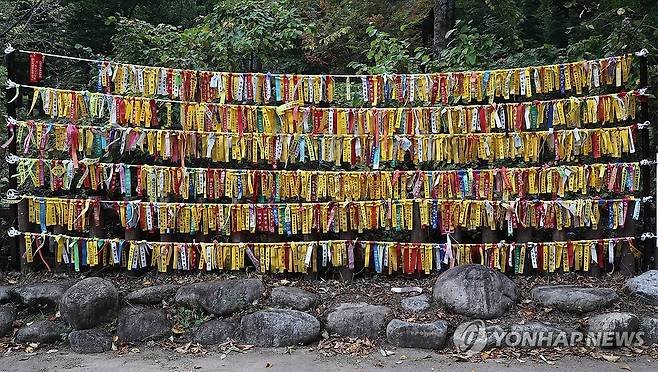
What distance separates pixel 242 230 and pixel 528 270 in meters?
3.37

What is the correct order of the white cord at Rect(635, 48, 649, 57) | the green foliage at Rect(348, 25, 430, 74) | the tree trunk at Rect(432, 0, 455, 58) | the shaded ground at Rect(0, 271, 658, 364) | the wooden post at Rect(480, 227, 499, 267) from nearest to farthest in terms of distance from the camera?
the shaded ground at Rect(0, 271, 658, 364), the white cord at Rect(635, 48, 649, 57), the wooden post at Rect(480, 227, 499, 267), the green foliage at Rect(348, 25, 430, 74), the tree trunk at Rect(432, 0, 455, 58)

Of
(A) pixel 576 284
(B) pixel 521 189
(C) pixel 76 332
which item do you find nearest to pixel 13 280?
(C) pixel 76 332

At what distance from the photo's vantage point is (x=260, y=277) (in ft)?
22.7

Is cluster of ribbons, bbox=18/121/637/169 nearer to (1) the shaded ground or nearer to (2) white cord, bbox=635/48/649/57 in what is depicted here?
(2) white cord, bbox=635/48/649/57

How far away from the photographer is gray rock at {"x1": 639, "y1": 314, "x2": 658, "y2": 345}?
562 cm

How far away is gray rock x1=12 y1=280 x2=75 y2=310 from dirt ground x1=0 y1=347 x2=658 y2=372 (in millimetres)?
724

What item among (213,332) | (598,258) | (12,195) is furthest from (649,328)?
(12,195)

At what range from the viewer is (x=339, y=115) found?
22.9ft

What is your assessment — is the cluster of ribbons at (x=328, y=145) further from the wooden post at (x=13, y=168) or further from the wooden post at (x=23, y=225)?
the wooden post at (x=23, y=225)

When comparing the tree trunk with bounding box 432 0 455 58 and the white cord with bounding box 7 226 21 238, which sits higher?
the tree trunk with bounding box 432 0 455 58

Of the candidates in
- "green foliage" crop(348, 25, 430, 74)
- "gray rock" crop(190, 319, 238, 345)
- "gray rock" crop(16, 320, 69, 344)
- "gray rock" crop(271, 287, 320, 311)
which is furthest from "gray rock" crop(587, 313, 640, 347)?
"gray rock" crop(16, 320, 69, 344)

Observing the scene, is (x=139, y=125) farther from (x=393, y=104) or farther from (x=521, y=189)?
(x=521, y=189)

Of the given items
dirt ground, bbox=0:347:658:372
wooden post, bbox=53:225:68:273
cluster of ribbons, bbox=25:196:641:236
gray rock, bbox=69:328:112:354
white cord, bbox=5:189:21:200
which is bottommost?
dirt ground, bbox=0:347:658:372

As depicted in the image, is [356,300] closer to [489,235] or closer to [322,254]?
[322,254]
